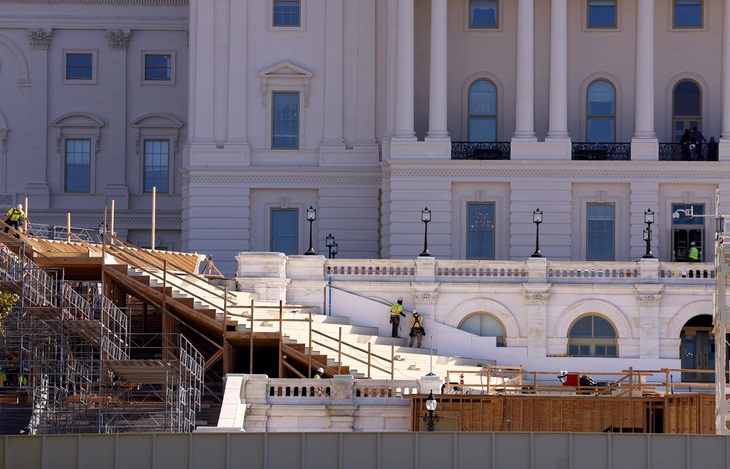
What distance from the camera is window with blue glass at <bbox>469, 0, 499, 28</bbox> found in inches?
3081

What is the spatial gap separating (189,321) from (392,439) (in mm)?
18164

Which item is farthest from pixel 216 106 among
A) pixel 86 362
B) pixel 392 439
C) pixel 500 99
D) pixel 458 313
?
pixel 392 439

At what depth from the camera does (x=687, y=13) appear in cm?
7812

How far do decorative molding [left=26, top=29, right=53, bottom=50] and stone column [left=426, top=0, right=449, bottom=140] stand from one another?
2217 cm

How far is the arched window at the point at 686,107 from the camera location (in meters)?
77.8

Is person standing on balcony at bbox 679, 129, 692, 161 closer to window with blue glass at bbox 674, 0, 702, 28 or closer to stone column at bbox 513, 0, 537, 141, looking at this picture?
window with blue glass at bbox 674, 0, 702, 28

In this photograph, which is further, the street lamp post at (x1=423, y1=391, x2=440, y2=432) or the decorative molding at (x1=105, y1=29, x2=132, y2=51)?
the decorative molding at (x1=105, y1=29, x2=132, y2=51)

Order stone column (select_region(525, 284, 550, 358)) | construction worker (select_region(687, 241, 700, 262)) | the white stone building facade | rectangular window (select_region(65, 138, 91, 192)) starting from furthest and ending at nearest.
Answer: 1. rectangular window (select_region(65, 138, 91, 192))
2. the white stone building facade
3. construction worker (select_region(687, 241, 700, 262))
4. stone column (select_region(525, 284, 550, 358))

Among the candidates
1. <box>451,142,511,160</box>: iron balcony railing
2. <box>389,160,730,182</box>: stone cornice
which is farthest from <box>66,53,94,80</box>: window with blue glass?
<box>451,142,511,160</box>: iron balcony railing

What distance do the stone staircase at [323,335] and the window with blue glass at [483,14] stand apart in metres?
18.0

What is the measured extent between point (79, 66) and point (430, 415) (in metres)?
42.4

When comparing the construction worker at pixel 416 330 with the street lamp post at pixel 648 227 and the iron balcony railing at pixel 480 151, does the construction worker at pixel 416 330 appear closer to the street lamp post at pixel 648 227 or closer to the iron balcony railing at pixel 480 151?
the street lamp post at pixel 648 227

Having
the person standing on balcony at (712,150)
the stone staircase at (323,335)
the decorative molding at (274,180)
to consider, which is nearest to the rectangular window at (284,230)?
the decorative molding at (274,180)

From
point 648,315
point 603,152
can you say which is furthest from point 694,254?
point 603,152
